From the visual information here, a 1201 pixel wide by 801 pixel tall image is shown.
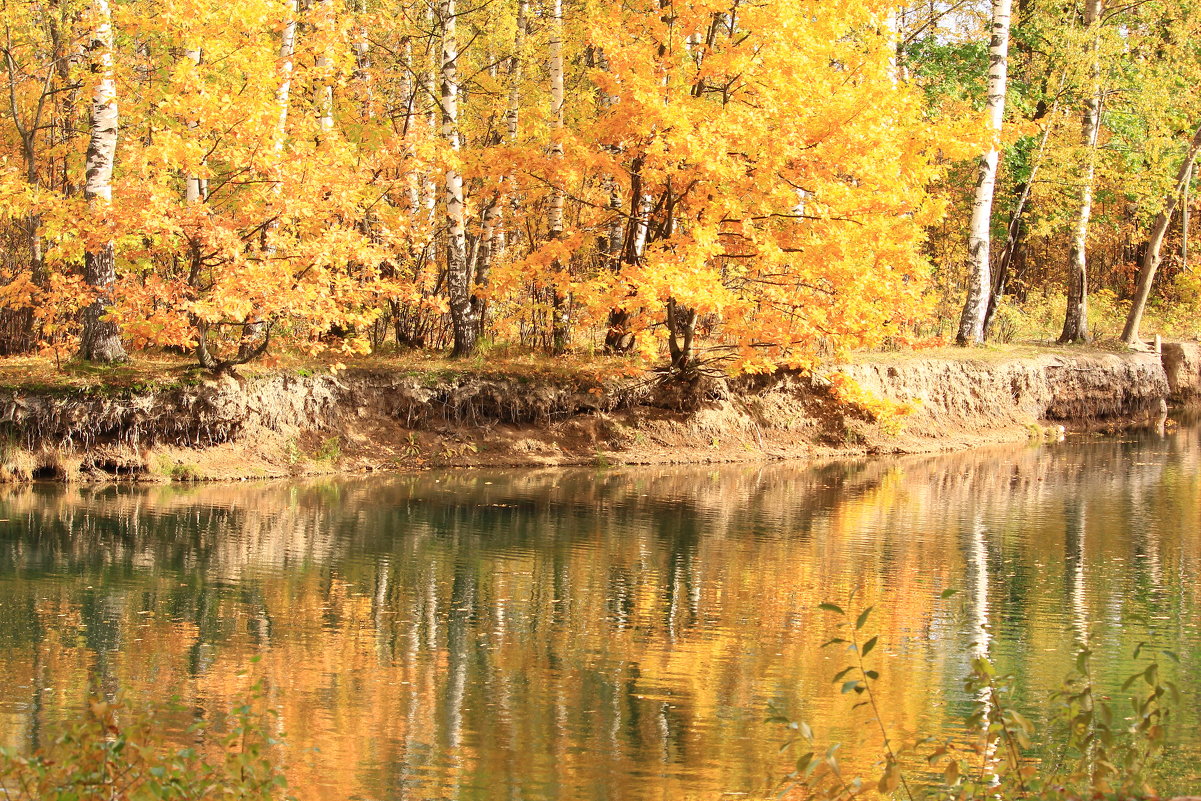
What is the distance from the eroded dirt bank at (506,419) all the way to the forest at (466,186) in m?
0.83

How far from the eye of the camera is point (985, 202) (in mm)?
25656

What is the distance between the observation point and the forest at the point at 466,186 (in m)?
17.3

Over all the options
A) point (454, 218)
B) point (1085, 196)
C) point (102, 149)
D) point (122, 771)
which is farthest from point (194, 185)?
point (1085, 196)

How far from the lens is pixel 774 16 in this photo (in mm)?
18625

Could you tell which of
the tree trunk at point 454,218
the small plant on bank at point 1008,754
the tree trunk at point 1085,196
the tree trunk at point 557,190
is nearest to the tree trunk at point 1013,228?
the tree trunk at point 1085,196

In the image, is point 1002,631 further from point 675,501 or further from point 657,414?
point 657,414

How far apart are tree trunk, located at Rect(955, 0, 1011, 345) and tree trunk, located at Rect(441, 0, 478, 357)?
33.3ft

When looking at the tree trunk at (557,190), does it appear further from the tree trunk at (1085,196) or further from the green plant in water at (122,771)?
the green plant in water at (122,771)

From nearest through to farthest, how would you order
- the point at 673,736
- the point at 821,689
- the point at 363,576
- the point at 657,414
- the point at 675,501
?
1. the point at 673,736
2. the point at 821,689
3. the point at 363,576
4. the point at 675,501
5. the point at 657,414

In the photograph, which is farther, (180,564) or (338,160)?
(338,160)

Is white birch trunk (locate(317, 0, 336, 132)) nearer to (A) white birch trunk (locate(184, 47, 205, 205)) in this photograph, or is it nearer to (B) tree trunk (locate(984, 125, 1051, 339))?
(A) white birch trunk (locate(184, 47, 205, 205))

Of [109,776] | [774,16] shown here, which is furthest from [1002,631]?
[774,16]

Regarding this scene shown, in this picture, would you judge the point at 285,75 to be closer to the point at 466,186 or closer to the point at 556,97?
the point at 466,186

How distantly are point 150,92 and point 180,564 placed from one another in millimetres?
9486
